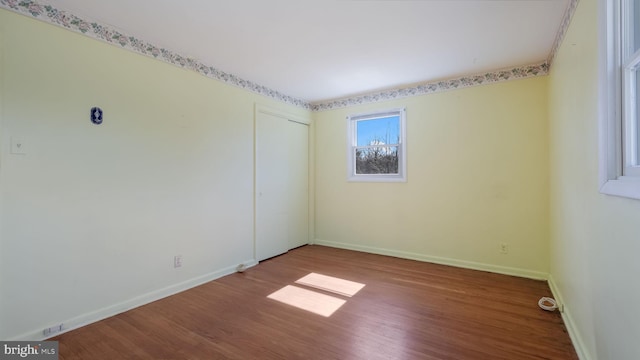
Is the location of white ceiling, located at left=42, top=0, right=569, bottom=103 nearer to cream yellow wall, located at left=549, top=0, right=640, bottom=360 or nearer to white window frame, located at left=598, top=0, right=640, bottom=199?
cream yellow wall, located at left=549, top=0, right=640, bottom=360

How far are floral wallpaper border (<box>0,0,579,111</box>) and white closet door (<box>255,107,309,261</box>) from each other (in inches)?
18.2

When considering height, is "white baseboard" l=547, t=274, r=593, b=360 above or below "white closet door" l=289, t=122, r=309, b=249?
below

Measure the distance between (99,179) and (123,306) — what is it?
1.12 m

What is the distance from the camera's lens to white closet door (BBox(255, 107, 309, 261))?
3.76 metres

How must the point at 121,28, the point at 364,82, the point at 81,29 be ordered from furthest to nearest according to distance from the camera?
the point at 364,82 < the point at 121,28 < the point at 81,29

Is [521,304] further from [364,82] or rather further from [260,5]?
[260,5]

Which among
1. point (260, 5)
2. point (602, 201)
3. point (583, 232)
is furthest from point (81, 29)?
point (583, 232)

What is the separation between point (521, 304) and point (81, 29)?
4.38 meters

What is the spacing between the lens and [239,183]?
3.44m

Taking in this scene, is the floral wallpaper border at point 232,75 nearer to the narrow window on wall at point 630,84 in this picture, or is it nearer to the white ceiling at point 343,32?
the white ceiling at point 343,32

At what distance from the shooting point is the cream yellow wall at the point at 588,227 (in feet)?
3.63

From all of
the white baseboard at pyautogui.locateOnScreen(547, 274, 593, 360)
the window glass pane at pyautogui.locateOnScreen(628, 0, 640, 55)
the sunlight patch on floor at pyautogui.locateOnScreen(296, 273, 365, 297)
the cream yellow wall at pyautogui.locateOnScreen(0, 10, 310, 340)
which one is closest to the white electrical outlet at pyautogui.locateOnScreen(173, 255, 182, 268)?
the cream yellow wall at pyautogui.locateOnScreen(0, 10, 310, 340)

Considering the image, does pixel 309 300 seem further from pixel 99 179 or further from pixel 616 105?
pixel 616 105

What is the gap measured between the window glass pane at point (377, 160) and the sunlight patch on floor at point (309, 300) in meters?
2.15
